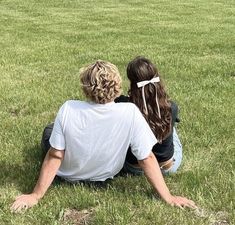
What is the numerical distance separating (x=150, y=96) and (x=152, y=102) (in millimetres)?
60

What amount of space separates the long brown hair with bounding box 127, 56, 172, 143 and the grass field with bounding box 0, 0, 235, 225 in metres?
0.54

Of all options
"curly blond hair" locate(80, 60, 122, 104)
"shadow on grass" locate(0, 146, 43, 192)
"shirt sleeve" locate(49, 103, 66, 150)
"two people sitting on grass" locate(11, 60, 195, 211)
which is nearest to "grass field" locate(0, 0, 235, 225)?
"shadow on grass" locate(0, 146, 43, 192)

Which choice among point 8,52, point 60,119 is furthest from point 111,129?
point 8,52

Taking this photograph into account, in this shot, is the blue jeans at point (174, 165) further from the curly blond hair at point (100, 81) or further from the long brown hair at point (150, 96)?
the curly blond hair at point (100, 81)

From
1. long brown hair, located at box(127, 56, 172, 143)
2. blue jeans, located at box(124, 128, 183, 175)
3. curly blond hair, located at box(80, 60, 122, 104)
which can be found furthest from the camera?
blue jeans, located at box(124, 128, 183, 175)

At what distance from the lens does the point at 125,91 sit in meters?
8.02

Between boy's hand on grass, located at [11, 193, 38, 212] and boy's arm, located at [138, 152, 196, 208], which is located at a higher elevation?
boy's arm, located at [138, 152, 196, 208]

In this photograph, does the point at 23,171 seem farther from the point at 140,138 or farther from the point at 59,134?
the point at 140,138

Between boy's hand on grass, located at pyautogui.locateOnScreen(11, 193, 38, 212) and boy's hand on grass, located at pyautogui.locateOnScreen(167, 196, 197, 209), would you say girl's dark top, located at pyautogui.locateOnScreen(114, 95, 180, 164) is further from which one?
boy's hand on grass, located at pyautogui.locateOnScreen(11, 193, 38, 212)

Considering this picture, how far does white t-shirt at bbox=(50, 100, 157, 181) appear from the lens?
14.1 ft

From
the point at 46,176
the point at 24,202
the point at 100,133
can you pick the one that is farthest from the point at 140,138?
the point at 24,202

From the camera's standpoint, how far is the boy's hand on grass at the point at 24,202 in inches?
169

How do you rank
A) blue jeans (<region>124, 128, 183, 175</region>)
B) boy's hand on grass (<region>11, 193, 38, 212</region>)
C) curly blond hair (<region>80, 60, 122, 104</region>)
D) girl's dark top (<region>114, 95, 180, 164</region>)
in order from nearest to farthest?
curly blond hair (<region>80, 60, 122, 104</region>), boy's hand on grass (<region>11, 193, 38, 212</region>), girl's dark top (<region>114, 95, 180, 164</region>), blue jeans (<region>124, 128, 183, 175</region>)

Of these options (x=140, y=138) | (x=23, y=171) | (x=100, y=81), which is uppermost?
(x=100, y=81)
